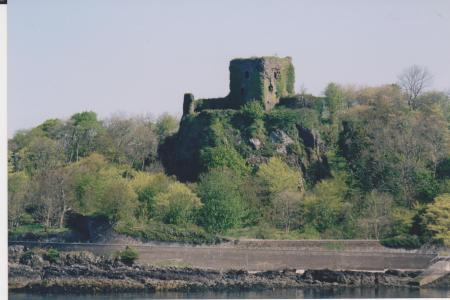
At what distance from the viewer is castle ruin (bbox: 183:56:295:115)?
71.1 m

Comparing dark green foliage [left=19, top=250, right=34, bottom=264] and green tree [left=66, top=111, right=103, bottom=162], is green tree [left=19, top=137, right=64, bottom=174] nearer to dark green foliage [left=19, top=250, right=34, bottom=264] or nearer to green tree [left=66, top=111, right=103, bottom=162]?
green tree [left=66, top=111, right=103, bottom=162]

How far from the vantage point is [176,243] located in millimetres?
60938

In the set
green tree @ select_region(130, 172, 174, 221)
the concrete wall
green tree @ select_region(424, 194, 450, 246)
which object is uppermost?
green tree @ select_region(130, 172, 174, 221)

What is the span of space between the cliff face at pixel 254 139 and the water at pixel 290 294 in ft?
45.0

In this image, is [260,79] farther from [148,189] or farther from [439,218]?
[439,218]

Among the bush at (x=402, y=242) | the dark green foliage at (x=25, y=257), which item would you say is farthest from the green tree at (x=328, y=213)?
the dark green foliage at (x=25, y=257)

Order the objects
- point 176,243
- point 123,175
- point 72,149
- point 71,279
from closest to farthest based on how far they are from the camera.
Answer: point 71,279 < point 176,243 < point 123,175 < point 72,149

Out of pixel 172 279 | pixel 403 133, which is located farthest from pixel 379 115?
pixel 172 279

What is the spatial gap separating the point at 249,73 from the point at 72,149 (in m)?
14.6

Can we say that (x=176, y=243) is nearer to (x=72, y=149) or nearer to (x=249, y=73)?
(x=249, y=73)

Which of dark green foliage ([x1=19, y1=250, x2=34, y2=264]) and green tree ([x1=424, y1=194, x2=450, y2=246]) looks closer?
dark green foliage ([x1=19, y1=250, x2=34, y2=264])

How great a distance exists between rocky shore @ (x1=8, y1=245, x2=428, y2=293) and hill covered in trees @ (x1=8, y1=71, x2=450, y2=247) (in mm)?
3135

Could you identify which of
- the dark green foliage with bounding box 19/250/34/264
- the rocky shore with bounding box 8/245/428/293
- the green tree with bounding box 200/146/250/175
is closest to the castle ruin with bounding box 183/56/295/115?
the green tree with bounding box 200/146/250/175

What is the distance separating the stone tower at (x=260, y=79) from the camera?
233ft
